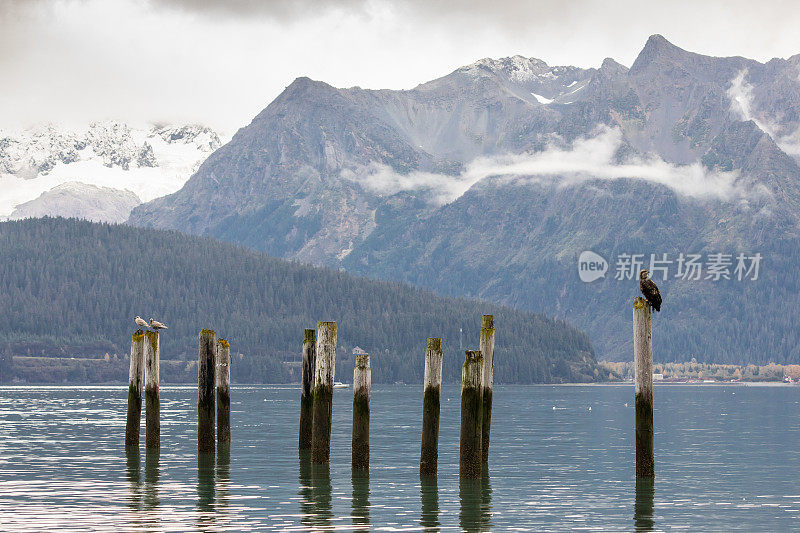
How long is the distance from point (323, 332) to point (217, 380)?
40.6ft

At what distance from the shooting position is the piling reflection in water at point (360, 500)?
5123 centimetres

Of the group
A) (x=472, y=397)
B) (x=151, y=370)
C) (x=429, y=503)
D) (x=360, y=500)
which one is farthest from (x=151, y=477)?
(x=472, y=397)

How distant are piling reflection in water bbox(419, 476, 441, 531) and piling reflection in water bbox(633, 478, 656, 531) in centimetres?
775

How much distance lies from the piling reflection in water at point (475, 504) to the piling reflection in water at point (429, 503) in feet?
3.40

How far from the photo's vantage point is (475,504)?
5819 cm

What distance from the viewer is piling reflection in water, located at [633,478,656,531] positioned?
52.8 m

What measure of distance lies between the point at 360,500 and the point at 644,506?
A: 1230cm

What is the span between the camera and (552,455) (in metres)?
97.5

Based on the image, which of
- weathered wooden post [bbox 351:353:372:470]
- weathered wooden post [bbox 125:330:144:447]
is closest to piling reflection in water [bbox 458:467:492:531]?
weathered wooden post [bbox 351:353:372:470]

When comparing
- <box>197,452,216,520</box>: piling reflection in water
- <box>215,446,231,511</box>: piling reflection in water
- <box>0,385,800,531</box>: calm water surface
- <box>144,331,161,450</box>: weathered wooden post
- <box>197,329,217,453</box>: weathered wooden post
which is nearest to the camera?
<box>0,385,800,531</box>: calm water surface

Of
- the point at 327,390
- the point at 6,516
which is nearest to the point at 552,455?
the point at 327,390

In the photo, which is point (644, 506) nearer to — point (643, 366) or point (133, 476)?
point (643, 366)

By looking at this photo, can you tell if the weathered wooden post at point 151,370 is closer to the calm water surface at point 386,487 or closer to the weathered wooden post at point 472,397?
the calm water surface at point 386,487

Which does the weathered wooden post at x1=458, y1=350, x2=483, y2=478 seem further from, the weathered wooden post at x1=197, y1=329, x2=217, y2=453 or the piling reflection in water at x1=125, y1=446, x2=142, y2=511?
the weathered wooden post at x1=197, y1=329, x2=217, y2=453
